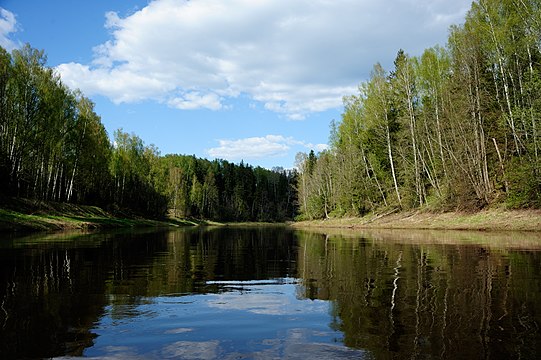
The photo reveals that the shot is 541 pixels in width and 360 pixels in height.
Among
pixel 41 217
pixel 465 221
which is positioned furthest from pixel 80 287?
pixel 41 217

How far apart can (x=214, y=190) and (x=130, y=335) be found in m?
137

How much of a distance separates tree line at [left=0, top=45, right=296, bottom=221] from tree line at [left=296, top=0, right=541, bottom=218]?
37.9 meters

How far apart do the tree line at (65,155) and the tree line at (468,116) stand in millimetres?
37857

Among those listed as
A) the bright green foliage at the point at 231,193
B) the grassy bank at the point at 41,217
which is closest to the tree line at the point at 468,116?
the grassy bank at the point at 41,217

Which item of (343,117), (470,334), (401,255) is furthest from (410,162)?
(470,334)

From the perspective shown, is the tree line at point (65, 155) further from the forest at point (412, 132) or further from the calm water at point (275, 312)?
the calm water at point (275, 312)

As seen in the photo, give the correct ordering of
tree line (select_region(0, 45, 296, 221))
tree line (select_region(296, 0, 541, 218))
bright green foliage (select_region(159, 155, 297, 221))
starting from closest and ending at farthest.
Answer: tree line (select_region(296, 0, 541, 218))
tree line (select_region(0, 45, 296, 221))
bright green foliage (select_region(159, 155, 297, 221))

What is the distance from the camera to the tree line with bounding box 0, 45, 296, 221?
42.0 meters

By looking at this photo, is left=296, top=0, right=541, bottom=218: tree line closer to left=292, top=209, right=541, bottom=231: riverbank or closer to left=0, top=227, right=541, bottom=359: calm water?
Result: left=292, top=209, right=541, bottom=231: riverbank

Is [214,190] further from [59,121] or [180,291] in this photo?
[180,291]

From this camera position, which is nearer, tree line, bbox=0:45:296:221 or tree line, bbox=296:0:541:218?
tree line, bbox=296:0:541:218

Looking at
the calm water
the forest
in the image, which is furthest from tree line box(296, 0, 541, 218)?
the calm water

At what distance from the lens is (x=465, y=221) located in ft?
108

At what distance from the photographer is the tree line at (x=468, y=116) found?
29.6 metres
